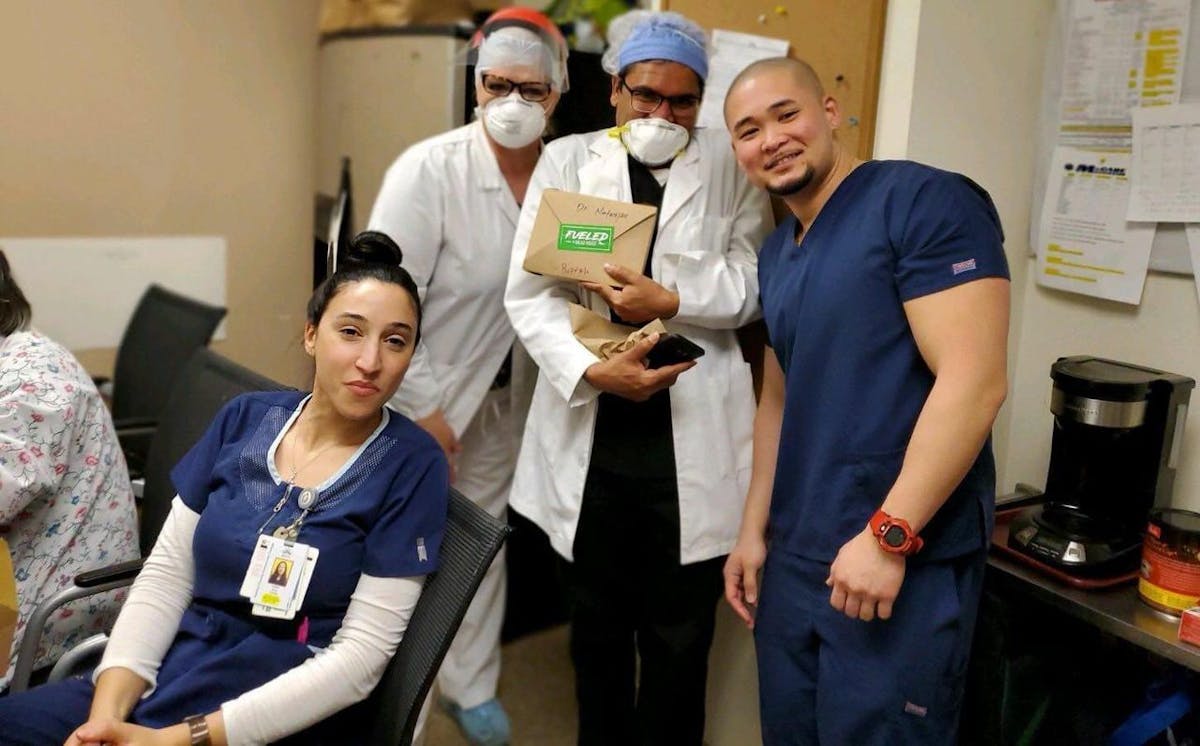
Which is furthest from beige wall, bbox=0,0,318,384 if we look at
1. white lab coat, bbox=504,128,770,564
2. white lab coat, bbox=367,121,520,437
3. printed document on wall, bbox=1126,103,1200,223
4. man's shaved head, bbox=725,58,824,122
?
printed document on wall, bbox=1126,103,1200,223

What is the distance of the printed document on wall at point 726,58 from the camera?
177 cm

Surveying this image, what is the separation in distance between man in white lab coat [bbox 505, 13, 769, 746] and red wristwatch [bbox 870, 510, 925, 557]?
1.34 feet

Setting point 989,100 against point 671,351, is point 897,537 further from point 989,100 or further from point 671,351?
point 989,100

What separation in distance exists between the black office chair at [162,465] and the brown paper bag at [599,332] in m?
0.49

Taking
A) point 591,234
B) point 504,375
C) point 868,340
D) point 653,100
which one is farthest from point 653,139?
point 504,375

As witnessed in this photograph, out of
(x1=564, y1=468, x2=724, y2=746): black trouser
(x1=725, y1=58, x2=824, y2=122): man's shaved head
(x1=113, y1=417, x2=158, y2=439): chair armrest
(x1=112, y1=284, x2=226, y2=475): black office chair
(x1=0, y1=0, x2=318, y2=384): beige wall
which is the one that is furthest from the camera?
(x1=0, y1=0, x2=318, y2=384): beige wall

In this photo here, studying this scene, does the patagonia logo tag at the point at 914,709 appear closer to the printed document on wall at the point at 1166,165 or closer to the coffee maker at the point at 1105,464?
the coffee maker at the point at 1105,464

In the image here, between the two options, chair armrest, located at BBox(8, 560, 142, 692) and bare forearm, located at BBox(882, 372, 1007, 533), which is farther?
chair armrest, located at BBox(8, 560, 142, 692)

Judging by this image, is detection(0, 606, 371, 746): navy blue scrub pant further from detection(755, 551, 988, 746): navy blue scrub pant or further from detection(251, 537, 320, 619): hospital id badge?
detection(755, 551, 988, 746): navy blue scrub pant

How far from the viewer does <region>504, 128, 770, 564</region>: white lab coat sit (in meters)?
1.52

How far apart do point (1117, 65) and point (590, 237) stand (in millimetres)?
995

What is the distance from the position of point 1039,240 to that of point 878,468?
0.79 meters

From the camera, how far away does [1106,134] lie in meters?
1.66

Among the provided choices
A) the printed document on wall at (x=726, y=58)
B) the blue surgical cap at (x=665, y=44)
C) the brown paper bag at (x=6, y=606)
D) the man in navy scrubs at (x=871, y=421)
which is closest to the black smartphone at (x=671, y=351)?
the man in navy scrubs at (x=871, y=421)
